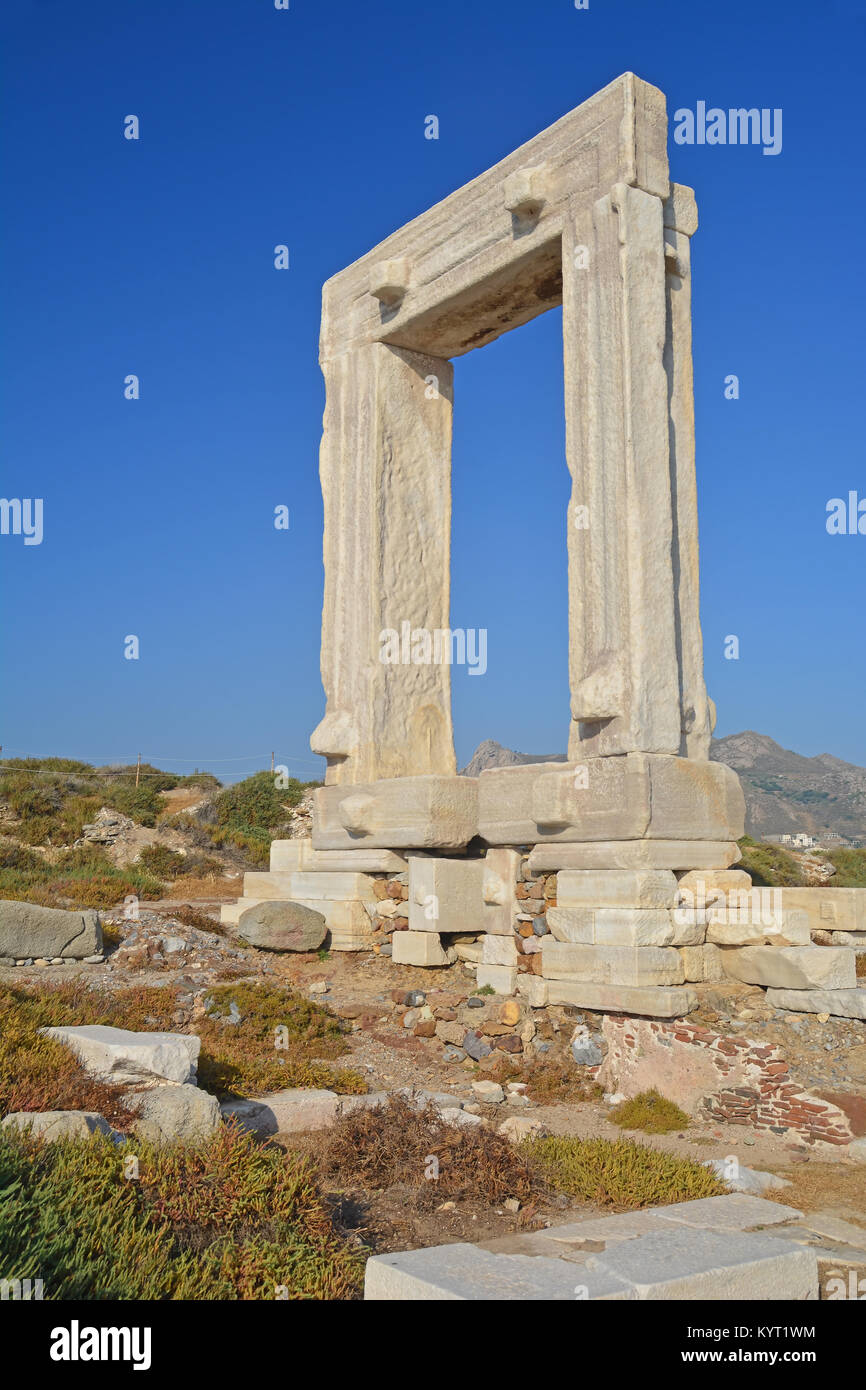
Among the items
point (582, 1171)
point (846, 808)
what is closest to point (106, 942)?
point (582, 1171)

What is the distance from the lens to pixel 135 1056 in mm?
5152

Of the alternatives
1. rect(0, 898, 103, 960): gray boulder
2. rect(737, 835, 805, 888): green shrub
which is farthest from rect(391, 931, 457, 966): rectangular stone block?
rect(737, 835, 805, 888): green shrub

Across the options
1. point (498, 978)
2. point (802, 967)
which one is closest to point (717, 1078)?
point (802, 967)

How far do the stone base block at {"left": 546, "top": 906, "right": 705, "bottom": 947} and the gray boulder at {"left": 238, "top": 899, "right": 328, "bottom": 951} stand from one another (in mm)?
3104

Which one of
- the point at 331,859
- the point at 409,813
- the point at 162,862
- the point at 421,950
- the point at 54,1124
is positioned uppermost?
the point at 409,813

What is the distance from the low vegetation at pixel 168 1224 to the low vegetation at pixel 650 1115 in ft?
9.27

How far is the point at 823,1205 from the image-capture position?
517cm

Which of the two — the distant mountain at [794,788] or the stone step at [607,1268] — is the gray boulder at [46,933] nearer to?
the stone step at [607,1268]

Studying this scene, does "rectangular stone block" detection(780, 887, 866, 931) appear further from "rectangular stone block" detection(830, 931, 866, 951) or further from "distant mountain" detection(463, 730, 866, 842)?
"distant mountain" detection(463, 730, 866, 842)

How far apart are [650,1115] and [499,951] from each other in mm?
2195

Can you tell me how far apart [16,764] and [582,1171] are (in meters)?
22.6

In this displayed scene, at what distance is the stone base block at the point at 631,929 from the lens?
7.39 metres

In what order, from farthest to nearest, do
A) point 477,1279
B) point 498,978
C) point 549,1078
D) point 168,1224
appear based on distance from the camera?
point 498,978, point 549,1078, point 168,1224, point 477,1279

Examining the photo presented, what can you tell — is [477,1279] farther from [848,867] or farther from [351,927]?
[848,867]
